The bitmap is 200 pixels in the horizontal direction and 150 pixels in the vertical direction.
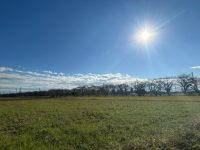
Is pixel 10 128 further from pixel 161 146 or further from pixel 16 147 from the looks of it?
pixel 161 146

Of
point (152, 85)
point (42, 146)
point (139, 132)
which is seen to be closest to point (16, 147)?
point (42, 146)

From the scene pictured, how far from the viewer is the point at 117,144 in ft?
40.5

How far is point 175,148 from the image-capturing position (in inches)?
440

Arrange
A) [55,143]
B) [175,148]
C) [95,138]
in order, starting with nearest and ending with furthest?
1. [175,148]
2. [55,143]
3. [95,138]

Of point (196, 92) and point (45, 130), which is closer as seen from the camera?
point (45, 130)

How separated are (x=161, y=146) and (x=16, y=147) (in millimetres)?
6649

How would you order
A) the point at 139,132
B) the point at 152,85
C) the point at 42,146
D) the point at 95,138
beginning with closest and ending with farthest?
the point at 42,146 → the point at 95,138 → the point at 139,132 → the point at 152,85

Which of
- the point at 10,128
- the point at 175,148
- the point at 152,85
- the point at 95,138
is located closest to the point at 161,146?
the point at 175,148

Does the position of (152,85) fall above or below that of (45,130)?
above

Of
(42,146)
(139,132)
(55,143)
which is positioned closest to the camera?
(42,146)

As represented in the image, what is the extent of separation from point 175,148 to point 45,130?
8235 mm

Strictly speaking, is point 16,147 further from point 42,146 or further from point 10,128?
point 10,128

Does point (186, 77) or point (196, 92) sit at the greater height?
point (186, 77)

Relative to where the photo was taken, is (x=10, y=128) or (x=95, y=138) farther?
(x=10, y=128)
